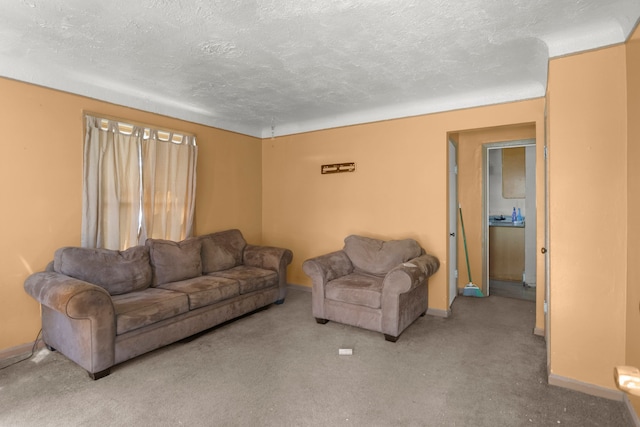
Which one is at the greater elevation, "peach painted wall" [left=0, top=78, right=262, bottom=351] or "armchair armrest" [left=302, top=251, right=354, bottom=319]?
"peach painted wall" [left=0, top=78, right=262, bottom=351]

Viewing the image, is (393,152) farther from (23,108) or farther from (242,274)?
(23,108)

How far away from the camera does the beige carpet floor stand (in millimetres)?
2027

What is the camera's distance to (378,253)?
153 inches

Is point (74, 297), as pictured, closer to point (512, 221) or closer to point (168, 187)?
point (168, 187)

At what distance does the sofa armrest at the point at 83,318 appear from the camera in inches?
92.6

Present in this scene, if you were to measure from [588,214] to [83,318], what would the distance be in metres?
3.66

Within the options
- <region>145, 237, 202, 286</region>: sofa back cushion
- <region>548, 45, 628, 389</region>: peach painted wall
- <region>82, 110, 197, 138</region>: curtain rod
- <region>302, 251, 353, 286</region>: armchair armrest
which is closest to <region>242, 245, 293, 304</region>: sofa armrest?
<region>302, 251, 353, 286</region>: armchair armrest

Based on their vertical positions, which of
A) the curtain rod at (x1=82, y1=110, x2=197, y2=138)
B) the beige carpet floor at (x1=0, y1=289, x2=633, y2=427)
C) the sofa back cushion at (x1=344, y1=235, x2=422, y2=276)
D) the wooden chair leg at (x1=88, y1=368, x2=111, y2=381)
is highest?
the curtain rod at (x1=82, y1=110, x2=197, y2=138)

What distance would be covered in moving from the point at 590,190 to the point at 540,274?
1426 mm

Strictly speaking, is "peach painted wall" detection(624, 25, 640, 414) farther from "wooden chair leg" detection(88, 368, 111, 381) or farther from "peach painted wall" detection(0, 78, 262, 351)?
"peach painted wall" detection(0, 78, 262, 351)

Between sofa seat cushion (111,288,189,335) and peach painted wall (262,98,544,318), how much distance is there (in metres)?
2.30

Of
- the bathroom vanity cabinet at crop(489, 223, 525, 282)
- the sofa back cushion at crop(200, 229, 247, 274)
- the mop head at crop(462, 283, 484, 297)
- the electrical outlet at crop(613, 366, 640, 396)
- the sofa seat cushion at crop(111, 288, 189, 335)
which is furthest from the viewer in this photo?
the bathroom vanity cabinet at crop(489, 223, 525, 282)

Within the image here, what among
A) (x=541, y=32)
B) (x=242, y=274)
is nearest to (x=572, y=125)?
(x=541, y=32)

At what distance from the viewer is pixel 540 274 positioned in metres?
3.36
